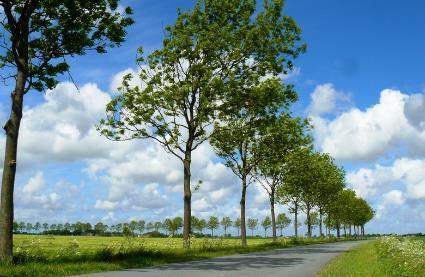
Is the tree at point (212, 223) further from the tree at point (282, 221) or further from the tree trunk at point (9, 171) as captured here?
the tree trunk at point (9, 171)

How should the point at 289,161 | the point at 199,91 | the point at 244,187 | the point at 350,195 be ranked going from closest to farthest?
the point at 199,91
the point at 244,187
the point at 289,161
the point at 350,195

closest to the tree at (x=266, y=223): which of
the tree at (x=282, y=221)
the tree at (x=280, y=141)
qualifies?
the tree at (x=282, y=221)

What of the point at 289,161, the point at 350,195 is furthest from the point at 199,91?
the point at 350,195

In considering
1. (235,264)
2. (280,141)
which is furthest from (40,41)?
(280,141)

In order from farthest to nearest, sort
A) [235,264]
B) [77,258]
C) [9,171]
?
[235,264]
[77,258]
[9,171]

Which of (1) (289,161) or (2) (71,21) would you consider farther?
(1) (289,161)

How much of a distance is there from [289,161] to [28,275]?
47285 millimetres

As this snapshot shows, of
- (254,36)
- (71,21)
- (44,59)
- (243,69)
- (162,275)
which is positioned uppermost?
(254,36)

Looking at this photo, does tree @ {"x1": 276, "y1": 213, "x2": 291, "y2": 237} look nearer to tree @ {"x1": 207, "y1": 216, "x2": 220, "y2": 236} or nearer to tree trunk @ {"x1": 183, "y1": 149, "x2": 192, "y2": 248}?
tree @ {"x1": 207, "y1": 216, "x2": 220, "y2": 236}

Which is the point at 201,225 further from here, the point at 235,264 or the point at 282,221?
the point at 235,264

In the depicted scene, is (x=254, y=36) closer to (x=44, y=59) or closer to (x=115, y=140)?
(x=115, y=140)

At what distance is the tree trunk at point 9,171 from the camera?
17.1 metres

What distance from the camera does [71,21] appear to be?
19422mm

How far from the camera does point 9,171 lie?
1786 centimetres
